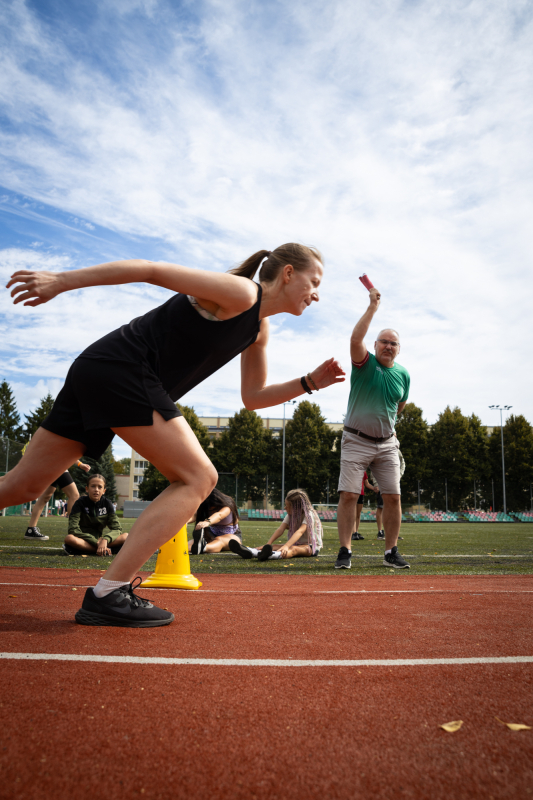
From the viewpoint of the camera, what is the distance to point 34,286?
2273 mm

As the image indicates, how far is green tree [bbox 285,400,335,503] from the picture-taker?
52.0m

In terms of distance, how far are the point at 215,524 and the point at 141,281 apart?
7.05 m

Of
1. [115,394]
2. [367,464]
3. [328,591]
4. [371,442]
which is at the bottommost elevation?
[328,591]

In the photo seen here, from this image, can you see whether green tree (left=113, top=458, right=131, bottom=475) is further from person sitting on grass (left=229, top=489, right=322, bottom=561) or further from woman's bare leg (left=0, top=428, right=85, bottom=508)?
woman's bare leg (left=0, top=428, right=85, bottom=508)

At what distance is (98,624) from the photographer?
277 cm

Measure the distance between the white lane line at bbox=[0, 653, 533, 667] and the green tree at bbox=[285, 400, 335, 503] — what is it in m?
49.3

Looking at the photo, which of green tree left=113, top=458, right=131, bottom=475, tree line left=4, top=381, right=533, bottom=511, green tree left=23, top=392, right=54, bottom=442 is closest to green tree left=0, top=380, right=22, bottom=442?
green tree left=23, top=392, right=54, bottom=442

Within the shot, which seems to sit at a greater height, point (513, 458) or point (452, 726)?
point (513, 458)

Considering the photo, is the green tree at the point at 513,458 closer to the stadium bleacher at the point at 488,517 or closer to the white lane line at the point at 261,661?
the stadium bleacher at the point at 488,517

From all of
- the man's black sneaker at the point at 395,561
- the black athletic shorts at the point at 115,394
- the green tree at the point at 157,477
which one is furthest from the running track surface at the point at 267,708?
the green tree at the point at 157,477

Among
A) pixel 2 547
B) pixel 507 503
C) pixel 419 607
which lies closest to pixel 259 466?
pixel 507 503

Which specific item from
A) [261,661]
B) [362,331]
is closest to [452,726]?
[261,661]

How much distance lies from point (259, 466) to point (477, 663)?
52447 mm

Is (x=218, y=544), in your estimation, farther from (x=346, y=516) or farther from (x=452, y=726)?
(x=452, y=726)
